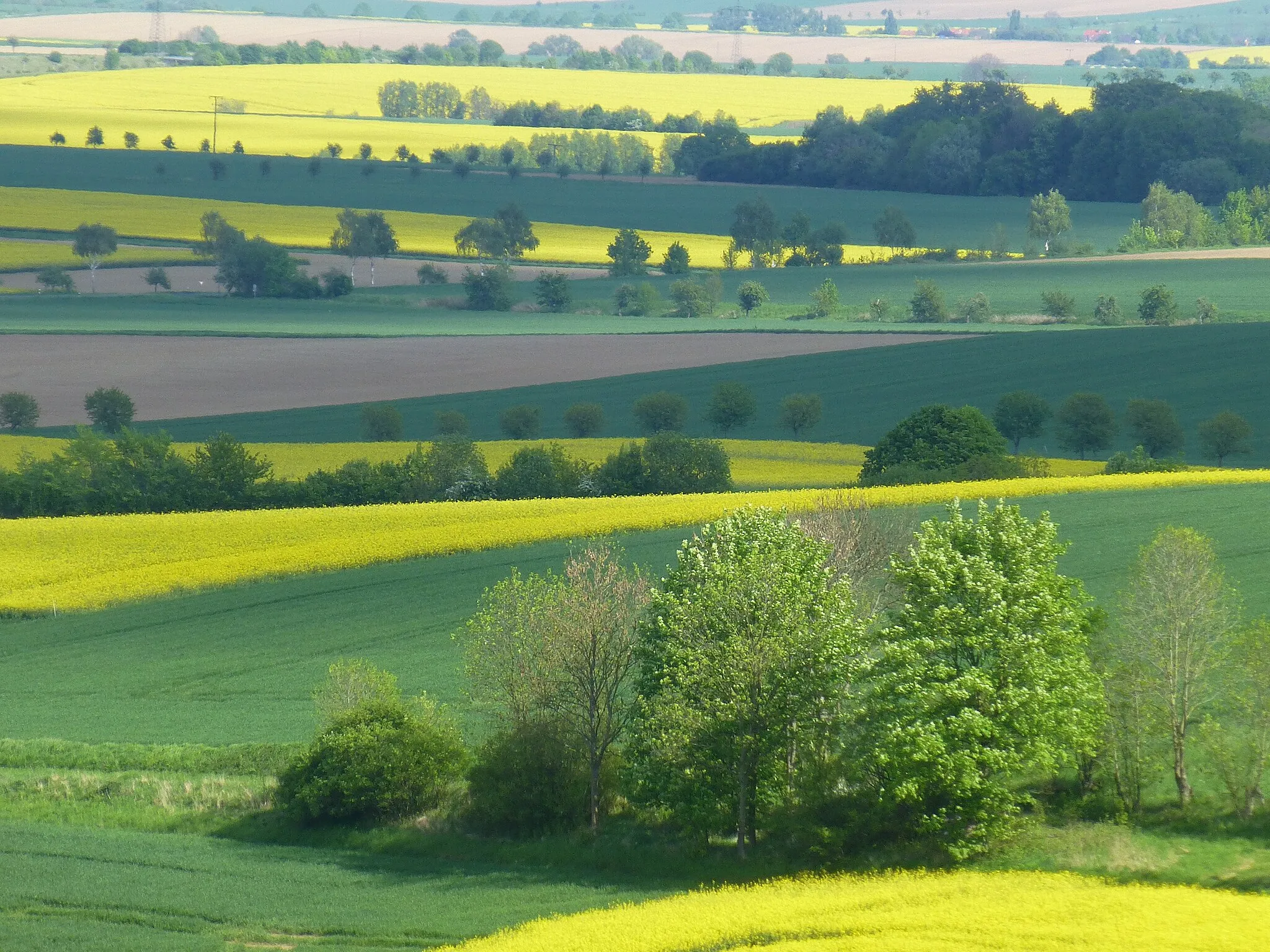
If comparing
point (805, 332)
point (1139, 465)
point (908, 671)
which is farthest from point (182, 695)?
point (805, 332)

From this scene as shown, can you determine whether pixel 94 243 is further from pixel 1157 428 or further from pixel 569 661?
pixel 569 661

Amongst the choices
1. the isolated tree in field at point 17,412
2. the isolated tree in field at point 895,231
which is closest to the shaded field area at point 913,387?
the isolated tree in field at point 17,412

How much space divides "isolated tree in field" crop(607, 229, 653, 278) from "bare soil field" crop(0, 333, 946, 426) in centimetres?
2697

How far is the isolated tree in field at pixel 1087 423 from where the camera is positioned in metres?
67.6

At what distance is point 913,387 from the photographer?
80.7 meters

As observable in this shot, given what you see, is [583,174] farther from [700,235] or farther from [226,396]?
[226,396]

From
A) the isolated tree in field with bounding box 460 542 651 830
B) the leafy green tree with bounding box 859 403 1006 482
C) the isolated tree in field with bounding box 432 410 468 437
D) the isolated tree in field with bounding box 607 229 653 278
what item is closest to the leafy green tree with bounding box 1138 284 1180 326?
the leafy green tree with bounding box 859 403 1006 482

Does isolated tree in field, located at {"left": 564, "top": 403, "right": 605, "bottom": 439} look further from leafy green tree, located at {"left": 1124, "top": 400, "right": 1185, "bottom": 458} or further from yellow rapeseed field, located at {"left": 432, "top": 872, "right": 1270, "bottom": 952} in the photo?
yellow rapeseed field, located at {"left": 432, "top": 872, "right": 1270, "bottom": 952}

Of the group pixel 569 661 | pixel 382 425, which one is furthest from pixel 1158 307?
pixel 569 661

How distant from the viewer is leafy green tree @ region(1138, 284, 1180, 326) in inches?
3718

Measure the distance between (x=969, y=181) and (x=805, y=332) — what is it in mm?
68625

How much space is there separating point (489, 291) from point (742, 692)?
80117 millimetres

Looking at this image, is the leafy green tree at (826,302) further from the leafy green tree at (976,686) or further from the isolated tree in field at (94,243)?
the leafy green tree at (976,686)

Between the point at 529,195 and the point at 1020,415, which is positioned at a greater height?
the point at 529,195
